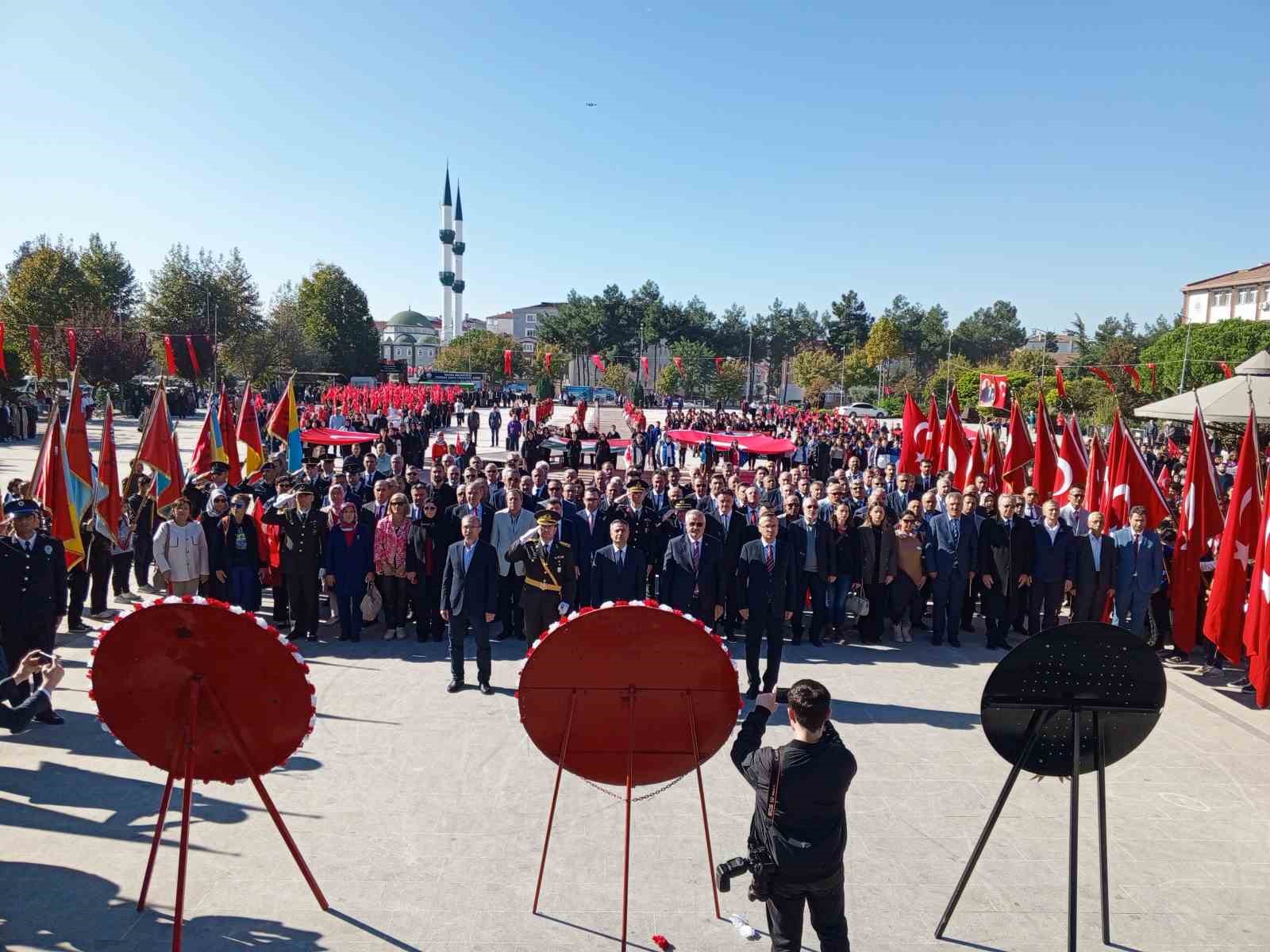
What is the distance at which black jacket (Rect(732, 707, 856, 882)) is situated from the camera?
11.8 ft

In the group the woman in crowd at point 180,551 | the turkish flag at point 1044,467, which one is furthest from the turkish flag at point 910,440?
the woman in crowd at point 180,551

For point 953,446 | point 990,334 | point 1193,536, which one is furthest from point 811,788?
point 990,334

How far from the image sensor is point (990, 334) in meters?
129

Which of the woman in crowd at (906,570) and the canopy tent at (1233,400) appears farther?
the canopy tent at (1233,400)

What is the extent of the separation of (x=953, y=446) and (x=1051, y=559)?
25.5 ft

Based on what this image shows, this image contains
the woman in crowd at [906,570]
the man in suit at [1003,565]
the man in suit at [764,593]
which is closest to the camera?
the man in suit at [764,593]

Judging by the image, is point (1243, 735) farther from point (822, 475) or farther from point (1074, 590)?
point (822, 475)

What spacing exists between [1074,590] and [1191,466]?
1.97m

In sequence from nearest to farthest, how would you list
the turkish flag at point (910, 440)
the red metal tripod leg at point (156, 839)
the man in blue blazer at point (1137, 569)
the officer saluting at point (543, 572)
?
the red metal tripod leg at point (156, 839)
the officer saluting at point (543, 572)
the man in blue blazer at point (1137, 569)
the turkish flag at point (910, 440)

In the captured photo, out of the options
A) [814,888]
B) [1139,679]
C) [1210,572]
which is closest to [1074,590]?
[1210,572]

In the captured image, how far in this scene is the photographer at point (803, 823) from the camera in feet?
11.8

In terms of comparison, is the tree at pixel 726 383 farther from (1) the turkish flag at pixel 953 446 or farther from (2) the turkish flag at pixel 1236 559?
(2) the turkish flag at pixel 1236 559

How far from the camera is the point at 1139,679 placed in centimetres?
429

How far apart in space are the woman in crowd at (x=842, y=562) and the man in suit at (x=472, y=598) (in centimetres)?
423
